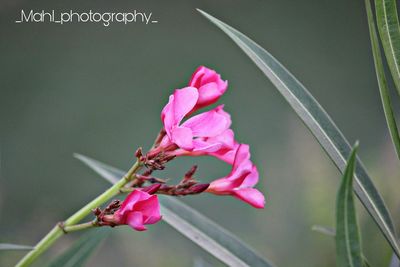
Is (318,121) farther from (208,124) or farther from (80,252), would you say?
(80,252)

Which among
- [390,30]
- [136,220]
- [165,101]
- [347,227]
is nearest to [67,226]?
[136,220]

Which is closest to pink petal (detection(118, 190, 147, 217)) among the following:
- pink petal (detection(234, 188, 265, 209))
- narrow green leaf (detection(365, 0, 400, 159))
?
pink petal (detection(234, 188, 265, 209))

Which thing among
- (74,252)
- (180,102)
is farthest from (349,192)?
(74,252)

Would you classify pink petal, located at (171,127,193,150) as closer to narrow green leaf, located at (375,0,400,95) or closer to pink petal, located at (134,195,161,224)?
pink petal, located at (134,195,161,224)

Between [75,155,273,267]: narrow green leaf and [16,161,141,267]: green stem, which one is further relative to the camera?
[75,155,273,267]: narrow green leaf

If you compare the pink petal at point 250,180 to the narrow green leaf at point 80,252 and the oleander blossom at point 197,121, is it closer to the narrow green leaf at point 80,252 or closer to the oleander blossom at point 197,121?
the oleander blossom at point 197,121

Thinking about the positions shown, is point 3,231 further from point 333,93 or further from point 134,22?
point 333,93
